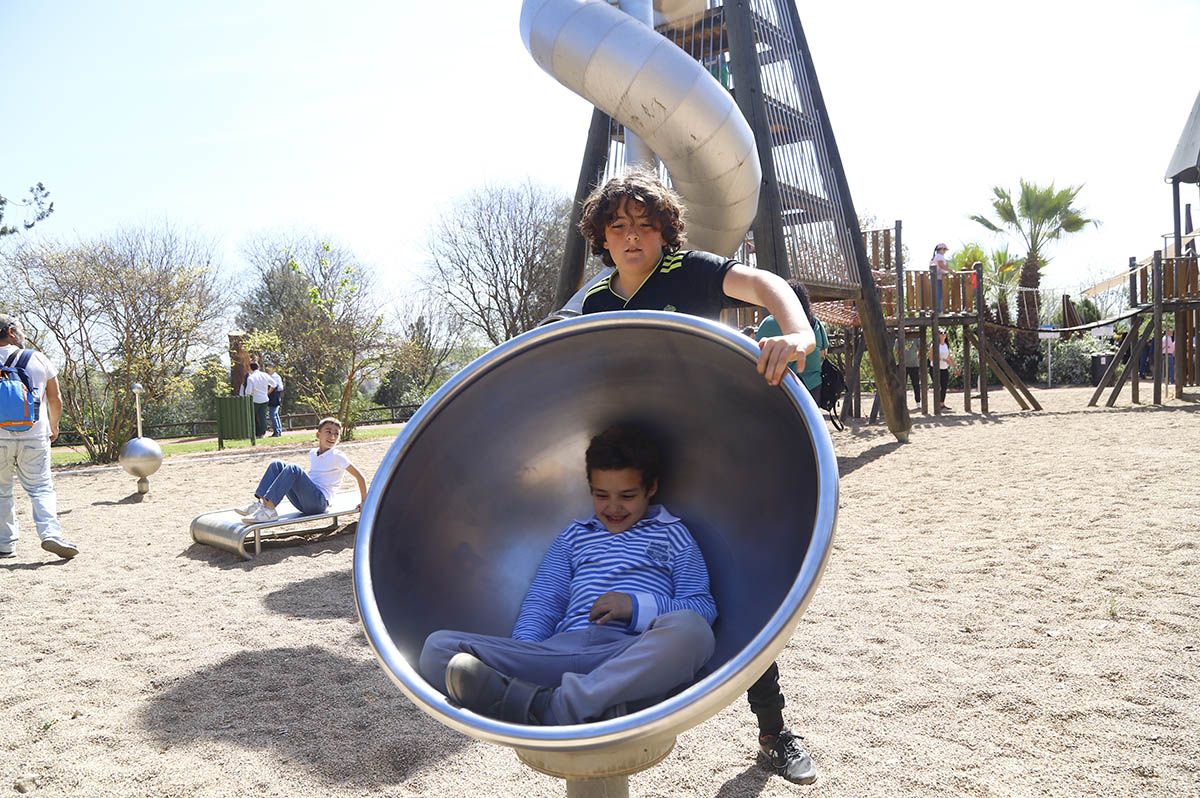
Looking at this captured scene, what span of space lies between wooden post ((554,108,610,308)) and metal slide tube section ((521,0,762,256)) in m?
1.43

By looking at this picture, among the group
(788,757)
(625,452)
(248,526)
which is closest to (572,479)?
(625,452)

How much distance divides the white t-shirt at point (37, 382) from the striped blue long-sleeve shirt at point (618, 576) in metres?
4.85

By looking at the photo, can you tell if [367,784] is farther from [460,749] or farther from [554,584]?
[554,584]

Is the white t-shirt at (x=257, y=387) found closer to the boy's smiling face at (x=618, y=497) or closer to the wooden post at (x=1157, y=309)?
the wooden post at (x=1157, y=309)

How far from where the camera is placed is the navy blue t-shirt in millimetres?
2094

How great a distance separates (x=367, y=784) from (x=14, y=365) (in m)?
4.48

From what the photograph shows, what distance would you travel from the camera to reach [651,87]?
5422mm

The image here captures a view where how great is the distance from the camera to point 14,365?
5.39m

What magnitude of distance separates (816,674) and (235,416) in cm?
1494

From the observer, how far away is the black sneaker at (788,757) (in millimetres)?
2281

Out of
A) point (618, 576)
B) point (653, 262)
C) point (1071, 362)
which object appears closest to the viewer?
point (618, 576)

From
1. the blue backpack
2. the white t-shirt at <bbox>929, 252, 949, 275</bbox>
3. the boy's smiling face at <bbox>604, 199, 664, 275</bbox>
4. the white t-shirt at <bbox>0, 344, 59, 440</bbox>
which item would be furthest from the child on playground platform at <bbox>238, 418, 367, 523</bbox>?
the white t-shirt at <bbox>929, 252, 949, 275</bbox>

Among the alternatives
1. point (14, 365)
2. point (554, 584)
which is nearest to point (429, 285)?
point (14, 365)

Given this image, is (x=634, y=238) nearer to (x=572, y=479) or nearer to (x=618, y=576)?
(x=572, y=479)
